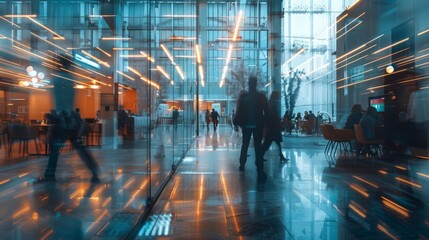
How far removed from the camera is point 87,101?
3.16m

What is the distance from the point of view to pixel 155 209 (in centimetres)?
559

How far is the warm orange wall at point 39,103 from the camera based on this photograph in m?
2.37

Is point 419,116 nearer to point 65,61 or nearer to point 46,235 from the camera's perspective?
point 46,235

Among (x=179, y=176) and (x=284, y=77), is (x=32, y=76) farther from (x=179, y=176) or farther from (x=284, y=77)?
(x=284, y=77)

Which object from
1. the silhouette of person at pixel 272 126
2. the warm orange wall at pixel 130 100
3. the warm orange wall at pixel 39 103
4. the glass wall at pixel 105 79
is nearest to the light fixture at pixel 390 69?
the silhouette of person at pixel 272 126

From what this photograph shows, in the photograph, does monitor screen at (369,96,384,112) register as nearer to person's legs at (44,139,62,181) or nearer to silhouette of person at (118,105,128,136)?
silhouette of person at (118,105,128,136)

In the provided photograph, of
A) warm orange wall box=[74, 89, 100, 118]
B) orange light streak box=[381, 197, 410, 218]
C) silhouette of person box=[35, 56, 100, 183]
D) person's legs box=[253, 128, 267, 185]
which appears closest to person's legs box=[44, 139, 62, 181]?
silhouette of person box=[35, 56, 100, 183]

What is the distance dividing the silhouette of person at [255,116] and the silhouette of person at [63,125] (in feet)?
12.1

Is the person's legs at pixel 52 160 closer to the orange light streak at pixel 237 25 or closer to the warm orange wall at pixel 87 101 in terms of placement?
the warm orange wall at pixel 87 101

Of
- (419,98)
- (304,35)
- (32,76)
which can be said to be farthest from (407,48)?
(32,76)

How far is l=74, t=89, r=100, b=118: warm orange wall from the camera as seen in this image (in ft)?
9.91

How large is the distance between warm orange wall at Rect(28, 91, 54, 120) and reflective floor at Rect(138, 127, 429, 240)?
85.4 inches

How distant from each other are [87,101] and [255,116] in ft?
16.0

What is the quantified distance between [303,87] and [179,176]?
15.1 m
